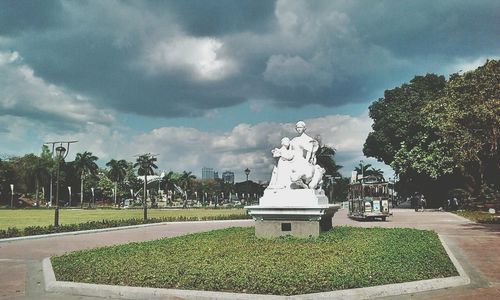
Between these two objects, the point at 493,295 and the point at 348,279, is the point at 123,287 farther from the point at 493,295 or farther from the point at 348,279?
the point at 493,295

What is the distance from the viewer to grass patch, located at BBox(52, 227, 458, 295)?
679 centimetres

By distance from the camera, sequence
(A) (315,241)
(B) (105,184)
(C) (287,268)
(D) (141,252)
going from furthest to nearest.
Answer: (B) (105,184) → (A) (315,241) → (D) (141,252) → (C) (287,268)

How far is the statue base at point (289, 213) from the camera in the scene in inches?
463

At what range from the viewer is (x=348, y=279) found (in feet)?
22.6

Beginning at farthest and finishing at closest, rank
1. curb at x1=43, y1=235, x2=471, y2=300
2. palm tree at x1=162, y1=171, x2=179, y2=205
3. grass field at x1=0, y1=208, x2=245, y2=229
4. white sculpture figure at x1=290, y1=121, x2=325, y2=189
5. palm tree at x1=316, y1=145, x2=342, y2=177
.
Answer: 1. palm tree at x1=162, y1=171, x2=179, y2=205
2. palm tree at x1=316, y1=145, x2=342, y2=177
3. grass field at x1=0, y1=208, x2=245, y2=229
4. white sculpture figure at x1=290, y1=121, x2=325, y2=189
5. curb at x1=43, y1=235, x2=471, y2=300

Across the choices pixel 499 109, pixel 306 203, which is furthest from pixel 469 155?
pixel 306 203

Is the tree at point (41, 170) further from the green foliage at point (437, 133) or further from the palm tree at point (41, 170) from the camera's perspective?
the green foliage at point (437, 133)

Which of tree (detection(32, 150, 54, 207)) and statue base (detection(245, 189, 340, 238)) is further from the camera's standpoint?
tree (detection(32, 150, 54, 207))

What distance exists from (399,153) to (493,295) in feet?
119

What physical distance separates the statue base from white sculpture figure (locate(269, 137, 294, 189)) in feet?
1.07

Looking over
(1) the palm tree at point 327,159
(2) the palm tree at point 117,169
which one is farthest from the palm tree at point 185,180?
(1) the palm tree at point 327,159

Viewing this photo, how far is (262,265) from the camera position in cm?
776

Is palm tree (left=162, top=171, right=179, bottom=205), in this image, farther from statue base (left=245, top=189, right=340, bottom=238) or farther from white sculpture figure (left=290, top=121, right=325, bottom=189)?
statue base (left=245, top=189, right=340, bottom=238)

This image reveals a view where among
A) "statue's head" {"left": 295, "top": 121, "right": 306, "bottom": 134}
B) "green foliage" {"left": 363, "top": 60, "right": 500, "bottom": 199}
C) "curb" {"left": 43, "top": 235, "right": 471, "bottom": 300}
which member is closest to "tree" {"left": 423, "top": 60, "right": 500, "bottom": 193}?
"green foliage" {"left": 363, "top": 60, "right": 500, "bottom": 199}
